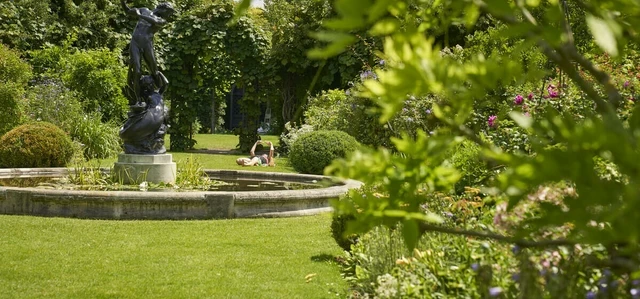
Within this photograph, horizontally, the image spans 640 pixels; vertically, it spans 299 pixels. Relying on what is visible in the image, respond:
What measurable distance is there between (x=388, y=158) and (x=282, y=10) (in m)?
27.2

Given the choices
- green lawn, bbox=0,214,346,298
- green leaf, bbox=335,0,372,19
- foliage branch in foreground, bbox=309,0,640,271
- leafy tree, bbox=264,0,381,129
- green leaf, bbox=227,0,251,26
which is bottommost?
green lawn, bbox=0,214,346,298

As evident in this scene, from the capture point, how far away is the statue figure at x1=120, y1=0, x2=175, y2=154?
915cm

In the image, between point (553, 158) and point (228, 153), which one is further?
point (228, 153)

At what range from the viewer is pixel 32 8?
18.3 metres

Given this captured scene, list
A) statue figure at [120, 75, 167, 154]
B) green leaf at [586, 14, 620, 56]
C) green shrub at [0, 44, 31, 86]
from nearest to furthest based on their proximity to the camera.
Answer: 1. green leaf at [586, 14, 620, 56]
2. statue figure at [120, 75, 167, 154]
3. green shrub at [0, 44, 31, 86]

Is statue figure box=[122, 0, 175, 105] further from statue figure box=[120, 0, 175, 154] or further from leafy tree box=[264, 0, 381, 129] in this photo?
leafy tree box=[264, 0, 381, 129]

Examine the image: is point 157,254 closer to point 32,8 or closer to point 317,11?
point 317,11

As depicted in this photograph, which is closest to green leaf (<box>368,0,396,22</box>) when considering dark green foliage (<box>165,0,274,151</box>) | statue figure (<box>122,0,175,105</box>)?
statue figure (<box>122,0,175,105</box>)

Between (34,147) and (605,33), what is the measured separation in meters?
12.7

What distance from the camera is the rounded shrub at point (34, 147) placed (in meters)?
12.2

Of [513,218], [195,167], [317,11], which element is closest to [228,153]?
[317,11]

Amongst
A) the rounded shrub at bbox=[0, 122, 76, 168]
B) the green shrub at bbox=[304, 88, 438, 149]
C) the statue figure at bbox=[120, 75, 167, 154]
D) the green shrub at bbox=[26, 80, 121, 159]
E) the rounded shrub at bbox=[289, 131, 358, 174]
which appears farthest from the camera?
the green shrub at bbox=[26, 80, 121, 159]

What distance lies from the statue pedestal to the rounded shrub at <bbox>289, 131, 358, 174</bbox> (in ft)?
12.9

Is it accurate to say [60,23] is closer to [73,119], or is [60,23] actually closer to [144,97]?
[73,119]
